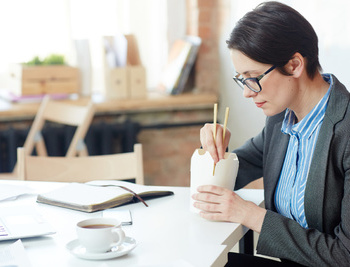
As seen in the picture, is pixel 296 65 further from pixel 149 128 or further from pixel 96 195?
pixel 149 128

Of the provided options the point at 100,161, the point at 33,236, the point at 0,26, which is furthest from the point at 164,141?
the point at 33,236

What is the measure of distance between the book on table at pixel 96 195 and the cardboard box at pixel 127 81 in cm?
165

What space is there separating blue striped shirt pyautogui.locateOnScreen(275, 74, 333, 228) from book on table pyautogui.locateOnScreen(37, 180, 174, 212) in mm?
323

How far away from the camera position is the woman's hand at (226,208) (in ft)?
4.45

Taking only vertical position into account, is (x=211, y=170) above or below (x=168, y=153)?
above

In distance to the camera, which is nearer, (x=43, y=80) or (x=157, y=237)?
(x=157, y=237)

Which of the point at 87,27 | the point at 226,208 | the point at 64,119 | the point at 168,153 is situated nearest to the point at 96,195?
the point at 226,208

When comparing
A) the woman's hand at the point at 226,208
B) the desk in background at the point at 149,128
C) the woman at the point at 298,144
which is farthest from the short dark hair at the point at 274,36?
the desk in background at the point at 149,128

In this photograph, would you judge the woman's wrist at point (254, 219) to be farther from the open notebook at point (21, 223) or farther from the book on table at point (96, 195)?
the open notebook at point (21, 223)

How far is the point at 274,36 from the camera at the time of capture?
1364 mm

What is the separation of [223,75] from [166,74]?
13.7 inches

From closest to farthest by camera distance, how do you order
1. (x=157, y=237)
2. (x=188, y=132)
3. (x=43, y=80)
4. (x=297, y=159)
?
(x=157, y=237) → (x=297, y=159) → (x=43, y=80) → (x=188, y=132)

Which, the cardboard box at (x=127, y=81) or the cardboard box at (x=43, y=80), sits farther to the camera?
the cardboard box at (x=127, y=81)

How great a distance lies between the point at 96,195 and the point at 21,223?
26cm
